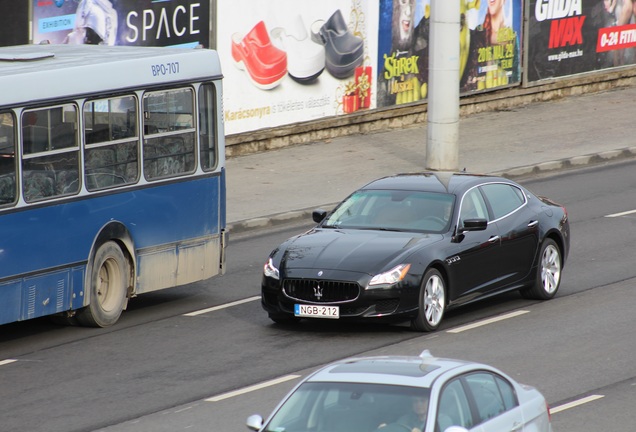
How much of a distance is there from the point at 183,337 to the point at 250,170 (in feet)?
37.0

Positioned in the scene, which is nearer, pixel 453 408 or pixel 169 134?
pixel 453 408

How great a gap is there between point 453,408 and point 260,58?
19.3 meters

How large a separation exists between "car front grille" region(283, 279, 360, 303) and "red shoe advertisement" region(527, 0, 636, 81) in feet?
65.8

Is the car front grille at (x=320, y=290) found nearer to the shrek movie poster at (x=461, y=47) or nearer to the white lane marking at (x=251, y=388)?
the white lane marking at (x=251, y=388)

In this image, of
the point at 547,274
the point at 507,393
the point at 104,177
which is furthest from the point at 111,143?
the point at 507,393

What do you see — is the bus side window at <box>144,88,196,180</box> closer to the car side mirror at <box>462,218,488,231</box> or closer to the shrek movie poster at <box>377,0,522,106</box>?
the car side mirror at <box>462,218,488,231</box>

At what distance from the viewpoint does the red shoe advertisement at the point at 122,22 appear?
23.4m

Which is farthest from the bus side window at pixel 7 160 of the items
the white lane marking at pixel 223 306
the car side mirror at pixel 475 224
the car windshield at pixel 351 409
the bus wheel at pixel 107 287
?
the car windshield at pixel 351 409

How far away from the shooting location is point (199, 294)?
17.0 m

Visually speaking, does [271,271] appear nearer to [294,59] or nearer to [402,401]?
[402,401]

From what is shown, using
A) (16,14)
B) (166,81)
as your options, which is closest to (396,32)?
(16,14)

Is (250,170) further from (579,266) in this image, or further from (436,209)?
(436,209)

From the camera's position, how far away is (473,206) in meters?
15.5

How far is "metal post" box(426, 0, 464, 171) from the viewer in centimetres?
2527
